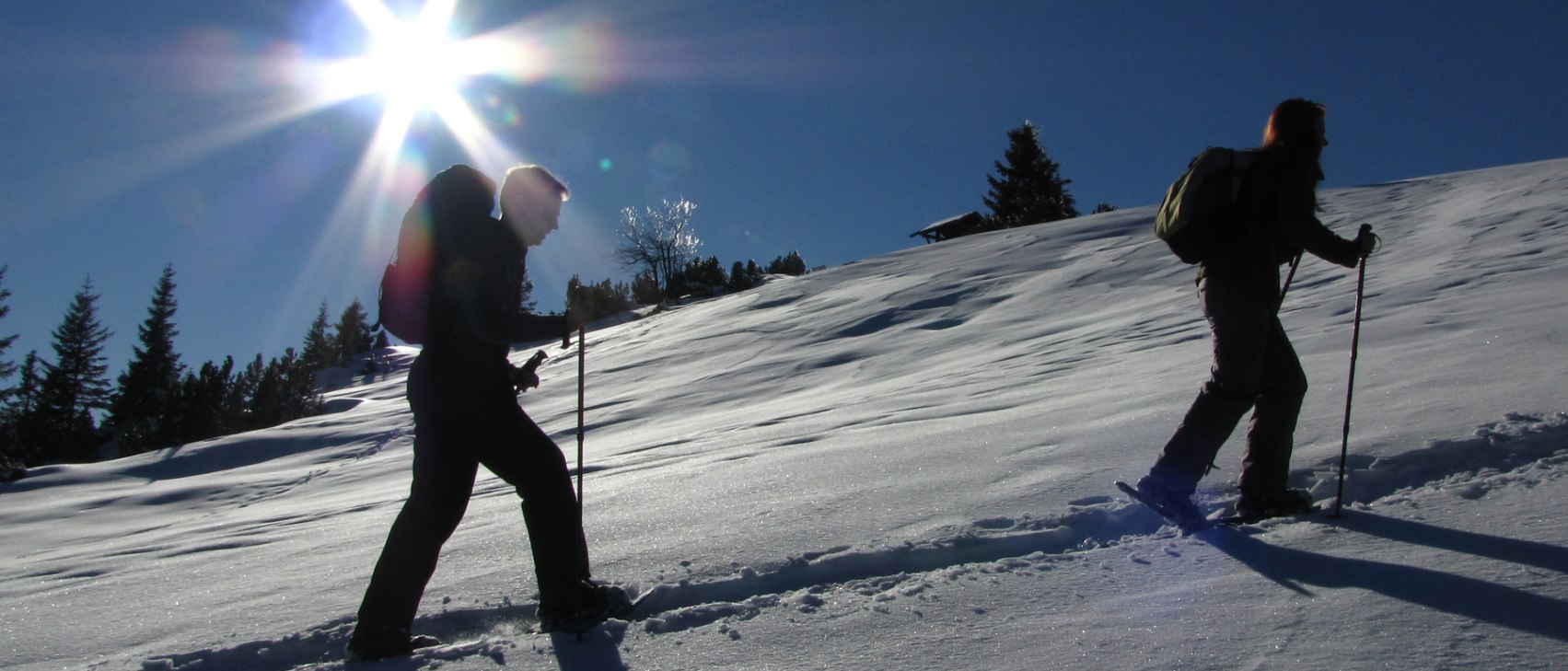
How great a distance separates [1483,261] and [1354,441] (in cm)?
695

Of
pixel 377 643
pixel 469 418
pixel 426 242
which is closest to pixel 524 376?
pixel 469 418

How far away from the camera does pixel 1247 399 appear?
295 centimetres

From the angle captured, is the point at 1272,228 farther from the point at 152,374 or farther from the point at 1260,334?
the point at 152,374

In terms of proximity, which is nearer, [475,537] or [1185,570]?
[1185,570]

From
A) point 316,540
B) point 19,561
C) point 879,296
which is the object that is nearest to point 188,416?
point 879,296

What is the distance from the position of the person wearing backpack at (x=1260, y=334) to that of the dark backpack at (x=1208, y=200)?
1.0 inches

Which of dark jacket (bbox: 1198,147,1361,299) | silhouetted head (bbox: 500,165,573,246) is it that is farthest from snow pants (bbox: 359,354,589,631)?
dark jacket (bbox: 1198,147,1361,299)

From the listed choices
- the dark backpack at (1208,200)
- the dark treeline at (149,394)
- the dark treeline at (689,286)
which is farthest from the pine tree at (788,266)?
the dark backpack at (1208,200)

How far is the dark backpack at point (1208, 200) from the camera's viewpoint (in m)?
2.95

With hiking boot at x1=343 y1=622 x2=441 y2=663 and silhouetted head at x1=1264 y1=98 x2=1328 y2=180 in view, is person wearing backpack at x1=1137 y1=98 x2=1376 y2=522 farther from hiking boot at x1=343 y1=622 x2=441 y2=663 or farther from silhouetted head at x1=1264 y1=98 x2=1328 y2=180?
hiking boot at x1=343 y1=622 x2=441 y2=663

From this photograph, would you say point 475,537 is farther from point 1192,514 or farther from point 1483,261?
point 1483,261

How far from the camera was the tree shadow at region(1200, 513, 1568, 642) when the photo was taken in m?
1.96

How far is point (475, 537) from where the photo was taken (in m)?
3.79

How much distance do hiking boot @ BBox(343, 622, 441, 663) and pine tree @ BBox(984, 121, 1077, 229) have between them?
46900mm
